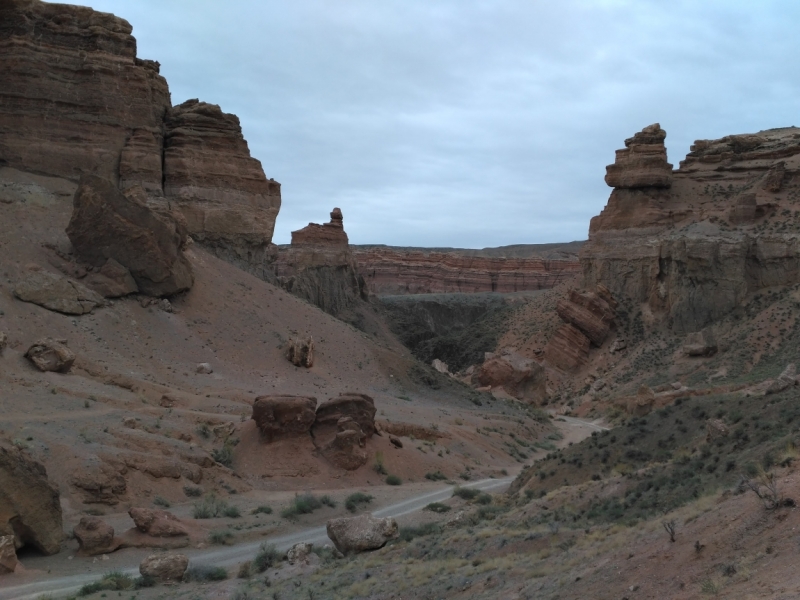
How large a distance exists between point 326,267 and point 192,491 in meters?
43.5

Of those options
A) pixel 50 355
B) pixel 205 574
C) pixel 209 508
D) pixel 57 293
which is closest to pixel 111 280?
pixel 57 293

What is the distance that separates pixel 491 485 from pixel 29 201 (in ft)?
80.2

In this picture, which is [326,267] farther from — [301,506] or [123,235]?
[301,506]

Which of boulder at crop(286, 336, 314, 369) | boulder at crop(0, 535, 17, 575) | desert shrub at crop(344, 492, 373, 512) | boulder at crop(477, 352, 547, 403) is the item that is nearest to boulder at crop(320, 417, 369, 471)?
desert shrub at crop(344, 492, 373, 512)

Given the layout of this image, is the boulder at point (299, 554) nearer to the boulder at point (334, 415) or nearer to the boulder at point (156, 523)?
the boulder at point (156, 523)

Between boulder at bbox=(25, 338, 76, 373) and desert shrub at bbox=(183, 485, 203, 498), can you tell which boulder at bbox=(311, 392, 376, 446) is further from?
boulder at bbox=(25, 338, 76, 373)

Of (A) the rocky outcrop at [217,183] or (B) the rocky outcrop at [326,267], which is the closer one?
(A) the rocky outcrop at [217,183]

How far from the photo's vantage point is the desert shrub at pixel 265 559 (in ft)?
51.6

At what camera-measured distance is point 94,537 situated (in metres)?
16.7

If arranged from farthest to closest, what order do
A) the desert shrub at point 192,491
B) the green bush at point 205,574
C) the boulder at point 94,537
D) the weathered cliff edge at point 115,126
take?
the weathered cliff edge at point 115,126, the desert shrub at point 192,491, the boulder at point 94,537, the green bush at point 205,574

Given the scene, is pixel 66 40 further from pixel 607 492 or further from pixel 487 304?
pixel 487 304

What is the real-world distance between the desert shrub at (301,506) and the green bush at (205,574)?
5.36m

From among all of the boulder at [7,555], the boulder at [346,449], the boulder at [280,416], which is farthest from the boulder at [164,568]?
the boulder at [346,449]

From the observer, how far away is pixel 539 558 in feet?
38.2
